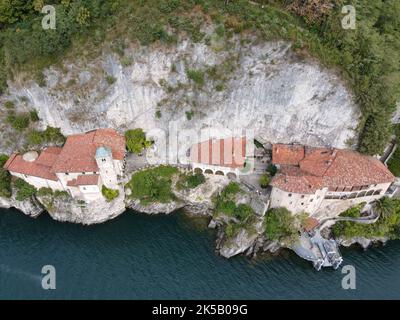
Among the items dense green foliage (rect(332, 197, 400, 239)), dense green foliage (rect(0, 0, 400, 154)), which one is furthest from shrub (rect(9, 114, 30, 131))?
dense green foliage (rect(332, 197, 400, 239))

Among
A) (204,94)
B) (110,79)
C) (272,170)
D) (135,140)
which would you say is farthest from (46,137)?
(272,170)

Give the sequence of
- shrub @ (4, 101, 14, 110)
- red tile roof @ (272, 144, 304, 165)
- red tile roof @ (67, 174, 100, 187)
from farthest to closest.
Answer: shrub @ (4, 101, 14, 110)
red tile roof @ (272, 144, 304, 165)
red tile roof @ (67, 174, 100, 187)

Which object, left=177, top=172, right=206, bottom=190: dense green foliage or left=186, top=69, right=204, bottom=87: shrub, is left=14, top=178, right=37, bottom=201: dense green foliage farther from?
left=186, top=69, right=204, bottom=87: shrub

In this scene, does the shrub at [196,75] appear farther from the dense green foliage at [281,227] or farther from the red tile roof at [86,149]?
the dense green foliage at [281,227]

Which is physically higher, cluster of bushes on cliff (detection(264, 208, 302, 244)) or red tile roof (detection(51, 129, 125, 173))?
red tile roof (detection(51, 129, 125, 173))

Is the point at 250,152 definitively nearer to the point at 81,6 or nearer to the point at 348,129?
the point at 348,129

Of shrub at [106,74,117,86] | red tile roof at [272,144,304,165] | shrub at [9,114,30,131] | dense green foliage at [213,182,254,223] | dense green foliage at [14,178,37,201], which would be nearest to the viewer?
shrub at [106,74,117,86]

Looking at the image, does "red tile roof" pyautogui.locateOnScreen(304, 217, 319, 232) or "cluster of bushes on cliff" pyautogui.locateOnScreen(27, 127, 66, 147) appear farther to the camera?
"cluster of bushes on cliff" pyautogui.locateOnScreen(27, 127, 66, 147)
